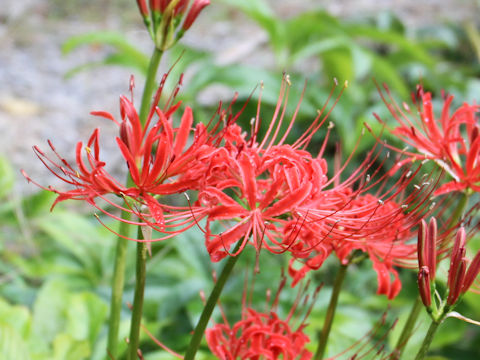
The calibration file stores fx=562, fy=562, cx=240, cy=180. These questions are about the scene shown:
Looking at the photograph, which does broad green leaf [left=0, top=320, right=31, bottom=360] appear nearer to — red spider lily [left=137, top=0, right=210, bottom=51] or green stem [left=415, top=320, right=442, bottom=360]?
red spider lily [left=137, top=0, right=210, bottom=51]

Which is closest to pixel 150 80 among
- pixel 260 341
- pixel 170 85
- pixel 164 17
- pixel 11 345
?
pixel 164 17

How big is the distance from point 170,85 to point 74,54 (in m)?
1.94

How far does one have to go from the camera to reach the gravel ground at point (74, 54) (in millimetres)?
2967

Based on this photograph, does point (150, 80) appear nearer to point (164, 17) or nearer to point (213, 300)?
point (164, 17)

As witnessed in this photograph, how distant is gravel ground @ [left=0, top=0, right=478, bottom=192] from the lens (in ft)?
9.73

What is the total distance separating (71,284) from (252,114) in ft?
3.73

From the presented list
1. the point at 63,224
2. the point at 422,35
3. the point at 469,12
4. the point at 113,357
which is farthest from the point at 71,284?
the point at 469,12

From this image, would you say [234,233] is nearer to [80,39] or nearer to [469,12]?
[80,39]

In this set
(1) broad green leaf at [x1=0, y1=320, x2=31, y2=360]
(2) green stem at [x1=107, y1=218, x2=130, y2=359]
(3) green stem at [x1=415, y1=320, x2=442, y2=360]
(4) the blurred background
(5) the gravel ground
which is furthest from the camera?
(5) the gravel ground

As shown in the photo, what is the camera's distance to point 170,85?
2.24 meters

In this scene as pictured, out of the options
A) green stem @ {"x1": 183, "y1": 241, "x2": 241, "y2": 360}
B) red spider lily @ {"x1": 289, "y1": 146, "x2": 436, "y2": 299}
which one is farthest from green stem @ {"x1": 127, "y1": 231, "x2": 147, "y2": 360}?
red spider lily @ {"x1": 289, "y1": 146, "x2": 436, "y2": 299}

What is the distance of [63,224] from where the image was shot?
1.84 meters

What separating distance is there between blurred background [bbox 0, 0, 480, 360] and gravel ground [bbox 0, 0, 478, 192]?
0.04 feet

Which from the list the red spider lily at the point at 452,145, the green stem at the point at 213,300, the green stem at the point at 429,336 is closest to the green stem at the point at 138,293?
the green stem at the point at 213,300
